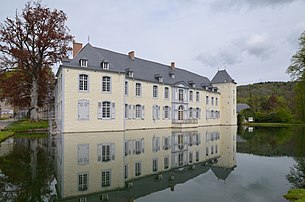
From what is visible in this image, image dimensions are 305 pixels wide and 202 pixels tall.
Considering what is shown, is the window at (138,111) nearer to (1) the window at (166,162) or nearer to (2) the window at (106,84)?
(2) the window at (106,84)

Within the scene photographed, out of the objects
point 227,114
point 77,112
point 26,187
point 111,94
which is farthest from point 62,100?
point 227,114

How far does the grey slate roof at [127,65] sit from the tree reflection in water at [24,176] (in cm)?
1132

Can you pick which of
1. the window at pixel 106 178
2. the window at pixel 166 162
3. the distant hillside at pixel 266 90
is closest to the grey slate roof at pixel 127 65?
the window at pixel 166 162

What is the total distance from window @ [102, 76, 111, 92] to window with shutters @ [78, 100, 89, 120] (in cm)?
197

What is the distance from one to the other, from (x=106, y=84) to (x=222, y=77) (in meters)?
24.3

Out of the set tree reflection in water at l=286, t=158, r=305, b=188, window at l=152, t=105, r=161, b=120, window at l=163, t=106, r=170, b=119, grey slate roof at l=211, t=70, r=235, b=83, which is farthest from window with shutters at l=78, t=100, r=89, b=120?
grey slate roof at l=211, t=70, r=235, b=83

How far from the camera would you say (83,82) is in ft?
64.3

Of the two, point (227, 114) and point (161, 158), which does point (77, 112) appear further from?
point (227, 114)

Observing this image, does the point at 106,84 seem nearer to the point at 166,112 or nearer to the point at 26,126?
the point at 26,126

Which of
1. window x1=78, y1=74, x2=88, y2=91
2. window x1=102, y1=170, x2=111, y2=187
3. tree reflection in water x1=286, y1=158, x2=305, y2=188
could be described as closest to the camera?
window x1=102, y1=170, x2=111, y2=187

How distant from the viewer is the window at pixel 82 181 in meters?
5.39

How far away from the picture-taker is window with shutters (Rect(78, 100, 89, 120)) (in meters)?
19.2

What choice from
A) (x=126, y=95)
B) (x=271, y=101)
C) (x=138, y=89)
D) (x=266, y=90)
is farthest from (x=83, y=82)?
(x=266, y=90)

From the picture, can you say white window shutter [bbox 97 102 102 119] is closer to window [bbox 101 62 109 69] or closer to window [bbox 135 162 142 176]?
window [bbox 101 62 109 69]
